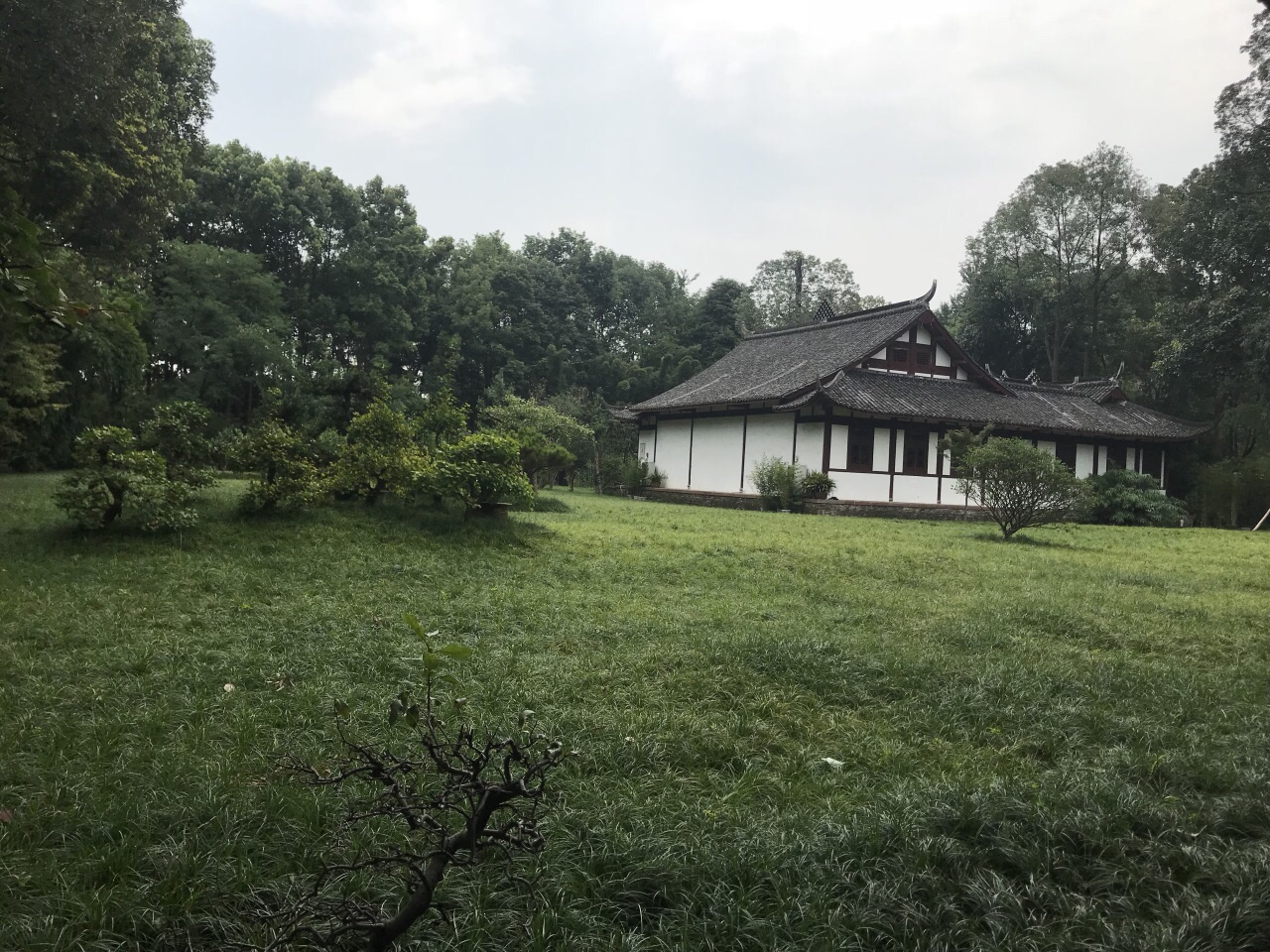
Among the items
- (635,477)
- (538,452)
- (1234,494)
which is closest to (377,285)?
(635,477)

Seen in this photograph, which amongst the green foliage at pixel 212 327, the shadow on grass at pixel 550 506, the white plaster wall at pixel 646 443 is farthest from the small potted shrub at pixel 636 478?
the green foliage at pixel 212 327

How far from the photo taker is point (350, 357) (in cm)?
2847

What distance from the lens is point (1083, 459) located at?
77.8 ft

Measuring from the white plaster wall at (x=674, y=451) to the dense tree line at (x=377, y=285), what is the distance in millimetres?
3513

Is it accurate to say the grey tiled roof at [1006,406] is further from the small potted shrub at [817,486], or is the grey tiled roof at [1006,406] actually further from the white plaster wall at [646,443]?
the white plaster wall at [646,443]

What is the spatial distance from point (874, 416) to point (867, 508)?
2352mm

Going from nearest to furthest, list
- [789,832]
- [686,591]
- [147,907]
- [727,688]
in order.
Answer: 1. [147,907]
2. [789,832]
3. [727,688]
4. [686,591]

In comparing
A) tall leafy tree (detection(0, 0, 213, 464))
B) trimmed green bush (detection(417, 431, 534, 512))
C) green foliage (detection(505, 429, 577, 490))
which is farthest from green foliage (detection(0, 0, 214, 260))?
green foliage (detection(505, 429, 577, 490))

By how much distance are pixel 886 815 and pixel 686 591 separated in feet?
15.1

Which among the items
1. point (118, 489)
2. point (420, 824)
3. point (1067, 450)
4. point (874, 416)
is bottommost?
point (420, 824)

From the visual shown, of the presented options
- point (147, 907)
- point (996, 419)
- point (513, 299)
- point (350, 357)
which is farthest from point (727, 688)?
point (513, 299)

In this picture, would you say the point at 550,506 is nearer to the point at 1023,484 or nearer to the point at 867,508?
the point at 867,508

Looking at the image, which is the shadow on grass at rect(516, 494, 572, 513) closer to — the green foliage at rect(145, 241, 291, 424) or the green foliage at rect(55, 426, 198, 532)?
the green foliage at rect(55, 426, 198, 532)

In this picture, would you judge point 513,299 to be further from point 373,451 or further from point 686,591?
point 686,591
